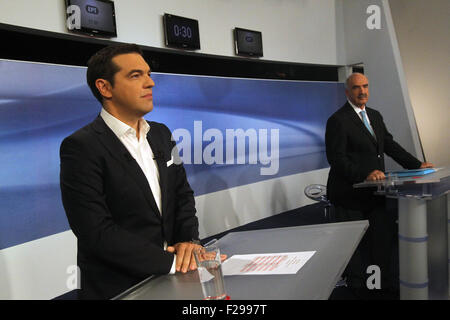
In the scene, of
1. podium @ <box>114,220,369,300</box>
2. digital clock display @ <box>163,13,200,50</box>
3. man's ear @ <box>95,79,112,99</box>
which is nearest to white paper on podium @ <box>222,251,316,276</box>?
podium @ <box>114,220,369,300</box>

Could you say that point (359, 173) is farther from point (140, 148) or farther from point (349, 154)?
point (140, 148)

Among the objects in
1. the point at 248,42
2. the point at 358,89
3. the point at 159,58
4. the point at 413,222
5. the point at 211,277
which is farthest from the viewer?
the point at 248,42

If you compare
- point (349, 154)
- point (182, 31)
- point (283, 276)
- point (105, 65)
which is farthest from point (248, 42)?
point (283, 276)

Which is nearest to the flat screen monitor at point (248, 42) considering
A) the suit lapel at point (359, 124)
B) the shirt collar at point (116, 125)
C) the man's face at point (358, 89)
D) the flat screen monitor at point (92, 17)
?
the flat screen monitor at point (92, 17)

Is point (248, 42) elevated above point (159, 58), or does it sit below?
above

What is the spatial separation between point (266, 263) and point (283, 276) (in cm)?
14

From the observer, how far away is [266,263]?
1273mm

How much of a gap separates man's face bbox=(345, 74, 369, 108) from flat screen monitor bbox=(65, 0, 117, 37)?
1917mm

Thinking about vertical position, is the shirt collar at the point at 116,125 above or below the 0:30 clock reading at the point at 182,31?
below

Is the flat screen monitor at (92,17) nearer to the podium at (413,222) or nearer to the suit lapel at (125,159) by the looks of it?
the suit lapel at (125,159)

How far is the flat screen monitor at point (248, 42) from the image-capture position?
4543mm

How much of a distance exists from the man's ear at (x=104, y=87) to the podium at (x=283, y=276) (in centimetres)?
71

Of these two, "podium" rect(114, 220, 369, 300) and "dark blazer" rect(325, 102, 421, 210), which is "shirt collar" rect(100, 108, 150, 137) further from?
"dark blazer" rect(325, 102, 421, 210)

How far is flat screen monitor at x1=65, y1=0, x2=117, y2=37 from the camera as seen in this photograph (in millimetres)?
3035
